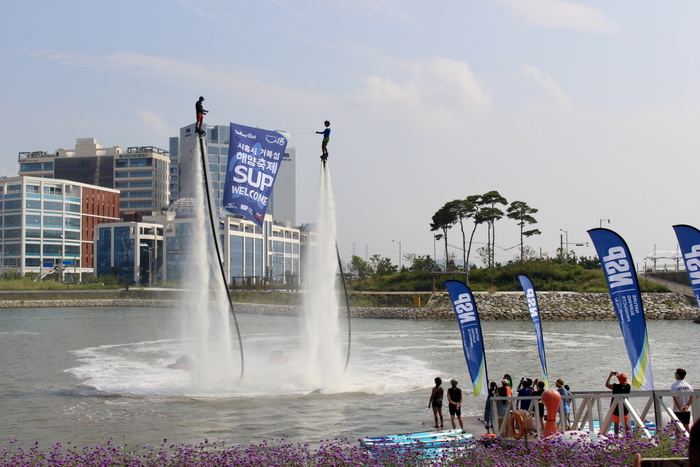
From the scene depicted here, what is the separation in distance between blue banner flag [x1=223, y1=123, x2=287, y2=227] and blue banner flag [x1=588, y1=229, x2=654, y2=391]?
37.3 ft

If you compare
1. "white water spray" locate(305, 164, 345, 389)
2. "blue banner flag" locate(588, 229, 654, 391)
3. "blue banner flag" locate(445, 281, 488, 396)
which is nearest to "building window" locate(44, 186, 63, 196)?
"white water spray" locate(305, 164, 345, 389)

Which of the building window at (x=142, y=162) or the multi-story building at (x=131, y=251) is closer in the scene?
the multi-story building at (x=131, y=251)

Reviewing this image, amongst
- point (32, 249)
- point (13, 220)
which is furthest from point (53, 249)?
point (13, 220)

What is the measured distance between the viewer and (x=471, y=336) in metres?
19.1

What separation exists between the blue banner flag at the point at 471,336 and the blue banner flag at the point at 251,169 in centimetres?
750

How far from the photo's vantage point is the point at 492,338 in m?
54.4

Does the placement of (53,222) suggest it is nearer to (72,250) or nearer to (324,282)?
(72,250)

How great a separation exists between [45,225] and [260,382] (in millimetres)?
145517

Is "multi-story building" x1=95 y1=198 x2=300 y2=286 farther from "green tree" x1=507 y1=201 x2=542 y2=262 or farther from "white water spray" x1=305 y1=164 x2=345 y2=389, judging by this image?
"white water spray" x1=305 y1=164 x2=345 y2=389

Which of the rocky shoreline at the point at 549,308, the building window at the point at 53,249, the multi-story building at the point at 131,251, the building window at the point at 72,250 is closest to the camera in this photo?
the rocky shoreline at the point at 549,308

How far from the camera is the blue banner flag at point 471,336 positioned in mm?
18844

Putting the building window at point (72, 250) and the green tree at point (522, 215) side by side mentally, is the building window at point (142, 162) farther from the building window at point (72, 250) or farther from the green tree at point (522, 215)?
the green tree at point (522, 215)

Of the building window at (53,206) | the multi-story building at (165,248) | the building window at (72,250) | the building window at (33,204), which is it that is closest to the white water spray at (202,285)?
the multi-story building at (165,248)

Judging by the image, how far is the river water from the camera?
20.6 meters
